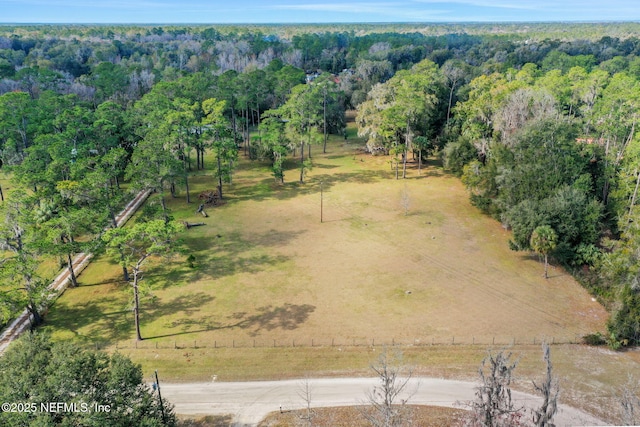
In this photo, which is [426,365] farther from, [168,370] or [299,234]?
[299,234]

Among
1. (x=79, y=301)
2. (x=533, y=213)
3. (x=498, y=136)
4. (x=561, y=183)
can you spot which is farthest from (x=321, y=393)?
(x=498, y=136)

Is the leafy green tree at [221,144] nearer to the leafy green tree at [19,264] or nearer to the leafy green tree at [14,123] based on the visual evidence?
the leafy green tree at [14,123]

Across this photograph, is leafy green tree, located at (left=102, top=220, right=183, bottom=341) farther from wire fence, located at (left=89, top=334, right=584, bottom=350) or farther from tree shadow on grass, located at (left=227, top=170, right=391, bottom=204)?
tree shadow on grass, located at (left=227, top=170, right=391, bottom=204)

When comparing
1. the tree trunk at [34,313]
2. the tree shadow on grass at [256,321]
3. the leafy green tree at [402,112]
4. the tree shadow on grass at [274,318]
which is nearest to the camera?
the tree trunk at [34,313]

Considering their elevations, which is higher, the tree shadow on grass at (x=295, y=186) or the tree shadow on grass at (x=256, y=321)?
the tree shadow on grass at (x=295, y=186)

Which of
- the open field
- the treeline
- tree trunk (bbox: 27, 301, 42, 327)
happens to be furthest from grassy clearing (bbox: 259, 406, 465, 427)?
tree trunk (bbox: 27, 301, 42, 327)

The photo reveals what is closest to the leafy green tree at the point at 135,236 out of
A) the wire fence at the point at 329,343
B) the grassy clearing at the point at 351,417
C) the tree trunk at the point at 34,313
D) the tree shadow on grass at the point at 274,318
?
the wire fence at the point at 329,343
